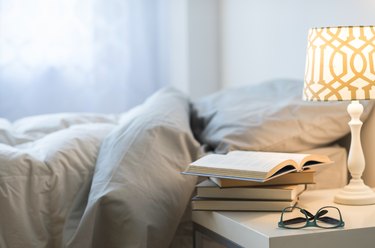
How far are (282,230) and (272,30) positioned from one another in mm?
1471

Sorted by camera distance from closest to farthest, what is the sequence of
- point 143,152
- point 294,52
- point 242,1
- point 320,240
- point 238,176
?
point 320,240 → point 238,176 → point 143,152 → point 294,52 → point 242,1

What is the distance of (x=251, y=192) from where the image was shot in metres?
1.47

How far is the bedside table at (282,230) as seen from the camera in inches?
50.3

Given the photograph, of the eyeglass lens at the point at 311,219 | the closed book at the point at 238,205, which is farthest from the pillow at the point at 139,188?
the eyeglass lens at the point at 311,219

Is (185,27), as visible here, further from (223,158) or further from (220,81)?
(223,158)

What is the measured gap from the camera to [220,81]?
10.7 ft

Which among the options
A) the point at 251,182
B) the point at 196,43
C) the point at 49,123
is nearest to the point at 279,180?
the point at 251,182

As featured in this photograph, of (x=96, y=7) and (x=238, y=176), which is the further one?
(x=96, y=7)

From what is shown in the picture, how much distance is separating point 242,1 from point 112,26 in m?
0.71

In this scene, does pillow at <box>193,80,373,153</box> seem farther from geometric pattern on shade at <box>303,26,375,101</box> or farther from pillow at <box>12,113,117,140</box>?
pillow at <box>12,113,117,140</box>

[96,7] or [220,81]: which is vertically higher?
[96,7]

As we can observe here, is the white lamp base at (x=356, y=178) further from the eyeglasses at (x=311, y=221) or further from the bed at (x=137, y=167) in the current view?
the bed at (x=137, y=167)

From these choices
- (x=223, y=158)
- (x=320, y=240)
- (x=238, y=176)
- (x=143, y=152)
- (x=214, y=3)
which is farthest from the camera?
(x=214, y=3)

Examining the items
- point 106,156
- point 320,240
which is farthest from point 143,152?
point 320,240
